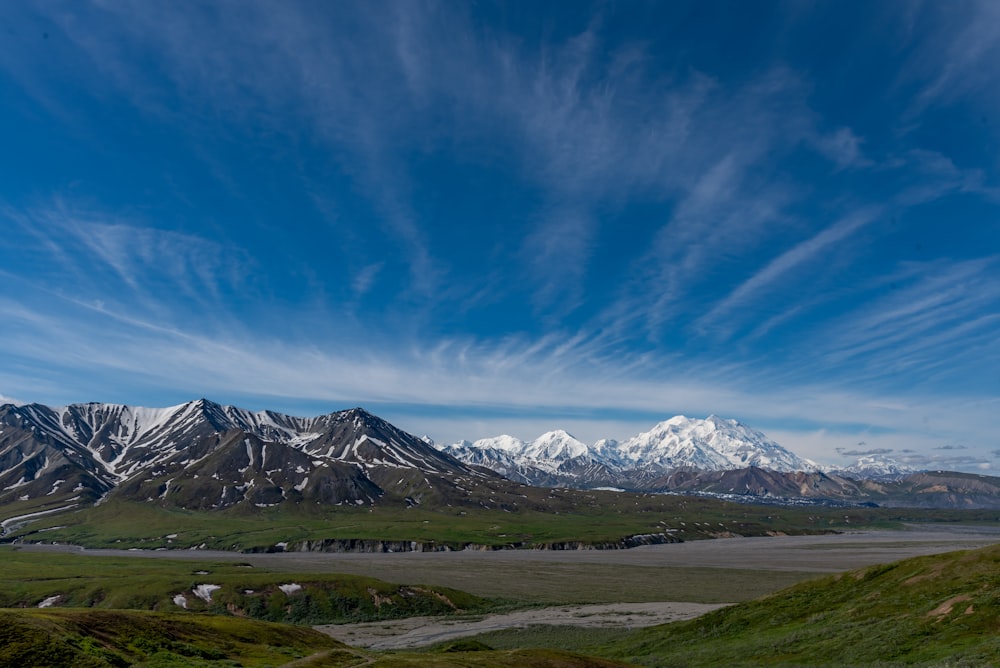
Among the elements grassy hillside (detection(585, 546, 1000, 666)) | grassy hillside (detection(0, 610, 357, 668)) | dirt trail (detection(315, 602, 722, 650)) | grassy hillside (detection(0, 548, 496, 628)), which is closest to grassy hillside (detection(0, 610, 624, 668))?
grassy hillside (detection(0, 610, 357, 668))

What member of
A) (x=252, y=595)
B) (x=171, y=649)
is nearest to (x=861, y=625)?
(x=171, y=649)

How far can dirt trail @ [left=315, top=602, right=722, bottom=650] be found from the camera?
3932 inches

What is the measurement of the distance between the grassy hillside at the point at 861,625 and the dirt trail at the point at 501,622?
92.7 ft

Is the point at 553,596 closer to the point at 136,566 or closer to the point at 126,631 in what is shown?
the point at 126,631

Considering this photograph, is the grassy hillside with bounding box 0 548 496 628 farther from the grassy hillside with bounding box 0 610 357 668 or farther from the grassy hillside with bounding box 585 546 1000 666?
the grassy hillside with bounding box 585 546 1000 666

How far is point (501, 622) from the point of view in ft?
359

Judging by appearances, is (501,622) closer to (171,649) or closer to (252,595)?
(252,595)

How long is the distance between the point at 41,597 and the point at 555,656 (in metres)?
132

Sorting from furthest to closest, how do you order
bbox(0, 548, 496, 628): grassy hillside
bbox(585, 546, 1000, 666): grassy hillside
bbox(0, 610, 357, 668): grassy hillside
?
bbox(0, 548, 496, 628): grassy hillside < bbox(585, 546, 1000, 666): grassy hillside < bbox(0, 610, 357, 668): grassy hillside

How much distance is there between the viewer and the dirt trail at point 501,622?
99.9 m

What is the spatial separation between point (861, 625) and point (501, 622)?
2741 inches

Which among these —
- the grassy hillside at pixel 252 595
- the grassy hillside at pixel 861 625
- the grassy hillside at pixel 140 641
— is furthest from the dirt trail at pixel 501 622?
the grassy hillside at pixel 861 625

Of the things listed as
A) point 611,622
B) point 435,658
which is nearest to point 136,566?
point 611,622

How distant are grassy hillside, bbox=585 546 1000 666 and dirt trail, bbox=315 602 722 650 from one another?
28257mm
